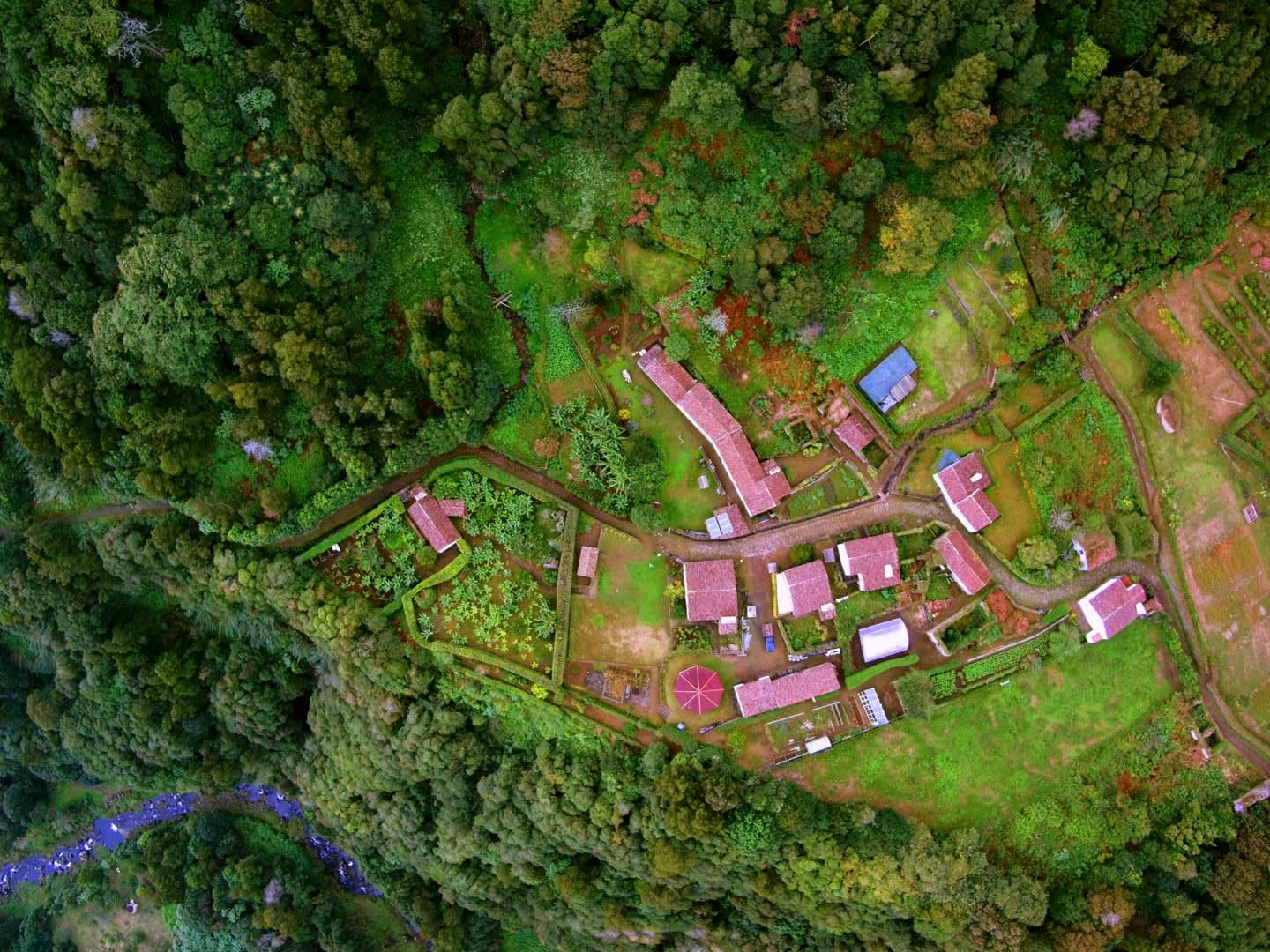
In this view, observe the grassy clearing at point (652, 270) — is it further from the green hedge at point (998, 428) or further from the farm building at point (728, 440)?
the green hedge at point (998, 428)

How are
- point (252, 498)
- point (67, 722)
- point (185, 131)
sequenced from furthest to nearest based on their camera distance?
point (67, 722)
point (252, 498)
point (185, 131)

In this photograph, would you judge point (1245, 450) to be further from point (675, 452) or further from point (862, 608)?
point (675, 452)

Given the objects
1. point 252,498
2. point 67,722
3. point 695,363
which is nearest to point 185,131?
point 252,498

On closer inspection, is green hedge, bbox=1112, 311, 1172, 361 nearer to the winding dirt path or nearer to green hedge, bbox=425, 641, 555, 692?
the winding dirt path

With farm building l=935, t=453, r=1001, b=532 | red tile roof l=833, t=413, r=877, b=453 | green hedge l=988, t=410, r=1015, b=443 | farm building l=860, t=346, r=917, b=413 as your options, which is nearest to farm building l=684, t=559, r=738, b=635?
red tile roof l=833, t=413, r=877, b=453

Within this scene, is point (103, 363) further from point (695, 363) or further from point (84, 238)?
point (695, 363)

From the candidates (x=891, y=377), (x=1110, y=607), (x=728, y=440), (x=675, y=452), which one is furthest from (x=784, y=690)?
(x=1110, y=607)
